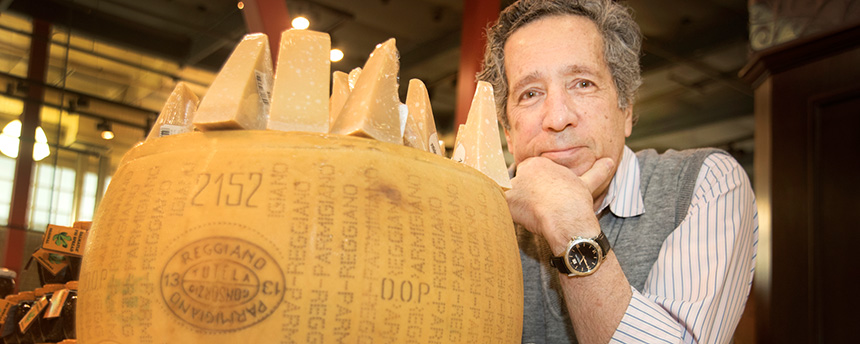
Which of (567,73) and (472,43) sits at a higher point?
(472,43)

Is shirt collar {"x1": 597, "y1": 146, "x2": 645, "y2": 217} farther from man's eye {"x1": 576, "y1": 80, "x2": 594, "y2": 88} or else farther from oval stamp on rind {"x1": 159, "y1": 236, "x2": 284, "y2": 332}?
oval stamp on rind {"x1": 159, "y1": 236, "x2": 284, "y2": 332}

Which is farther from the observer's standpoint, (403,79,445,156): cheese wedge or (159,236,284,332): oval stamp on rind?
(403,79,445,156): cheese wedge

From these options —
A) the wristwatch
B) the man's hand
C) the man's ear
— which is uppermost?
the man's ear

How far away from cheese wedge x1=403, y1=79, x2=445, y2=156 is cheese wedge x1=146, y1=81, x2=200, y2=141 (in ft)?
0.76

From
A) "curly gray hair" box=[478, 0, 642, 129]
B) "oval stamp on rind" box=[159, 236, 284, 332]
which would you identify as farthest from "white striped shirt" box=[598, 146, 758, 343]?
"oval stamp on rind" box=[159, 236, 284, 332]

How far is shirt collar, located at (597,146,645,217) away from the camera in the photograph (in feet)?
4.56

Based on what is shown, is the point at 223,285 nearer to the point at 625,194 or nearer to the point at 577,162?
the point at 577,162

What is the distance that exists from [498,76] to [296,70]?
967 millimetres

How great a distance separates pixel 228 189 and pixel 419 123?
0.85 feet

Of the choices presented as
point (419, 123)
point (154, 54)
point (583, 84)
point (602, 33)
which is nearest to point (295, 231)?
point (419, 123)

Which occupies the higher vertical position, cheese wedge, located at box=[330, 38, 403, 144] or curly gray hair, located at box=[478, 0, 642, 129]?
curly gray hair, located at box=[478, 0, 642, 129]

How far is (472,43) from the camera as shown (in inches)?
173

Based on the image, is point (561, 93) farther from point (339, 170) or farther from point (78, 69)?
point (78, 69)

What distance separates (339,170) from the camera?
0.56 metres
